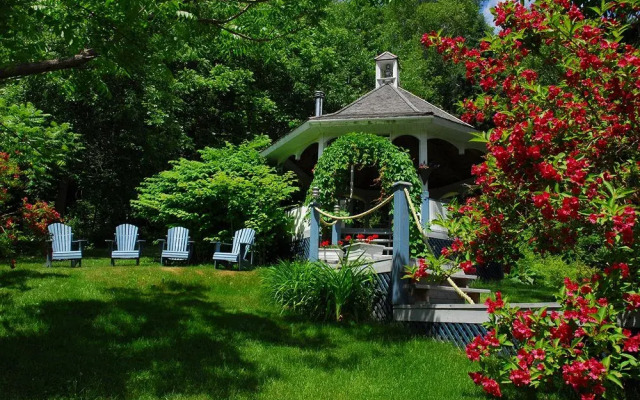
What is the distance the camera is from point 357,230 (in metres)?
10.9

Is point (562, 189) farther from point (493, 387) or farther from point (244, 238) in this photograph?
point (244, 238)

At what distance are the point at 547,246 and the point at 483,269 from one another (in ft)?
26.3

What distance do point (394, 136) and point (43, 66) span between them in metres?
8.25

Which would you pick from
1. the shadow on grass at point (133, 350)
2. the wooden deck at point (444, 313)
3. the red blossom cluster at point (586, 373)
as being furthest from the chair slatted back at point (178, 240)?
the red blossom cluster at point (586, 373)

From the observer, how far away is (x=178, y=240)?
10859 mm

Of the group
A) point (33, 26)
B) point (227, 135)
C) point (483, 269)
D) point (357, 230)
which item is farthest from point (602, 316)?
point (227, 135)

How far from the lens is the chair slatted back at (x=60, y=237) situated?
10.4 metres

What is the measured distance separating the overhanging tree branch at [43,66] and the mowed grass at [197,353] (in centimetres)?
244

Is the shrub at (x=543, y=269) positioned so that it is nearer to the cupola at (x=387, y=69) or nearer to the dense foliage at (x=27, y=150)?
the cupola at (x=387, y=69)

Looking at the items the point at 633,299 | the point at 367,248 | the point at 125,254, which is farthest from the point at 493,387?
the point at 125,254

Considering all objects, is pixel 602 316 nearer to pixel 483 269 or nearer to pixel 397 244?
pixel 397 244

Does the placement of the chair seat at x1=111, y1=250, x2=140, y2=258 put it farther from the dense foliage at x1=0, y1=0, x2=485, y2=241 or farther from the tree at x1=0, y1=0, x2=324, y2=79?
the tree at x1=0, y1=0, x2=324, y2=79

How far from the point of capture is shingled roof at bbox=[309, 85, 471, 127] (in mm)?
11610

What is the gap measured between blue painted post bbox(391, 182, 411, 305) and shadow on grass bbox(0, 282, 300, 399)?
134 cm
